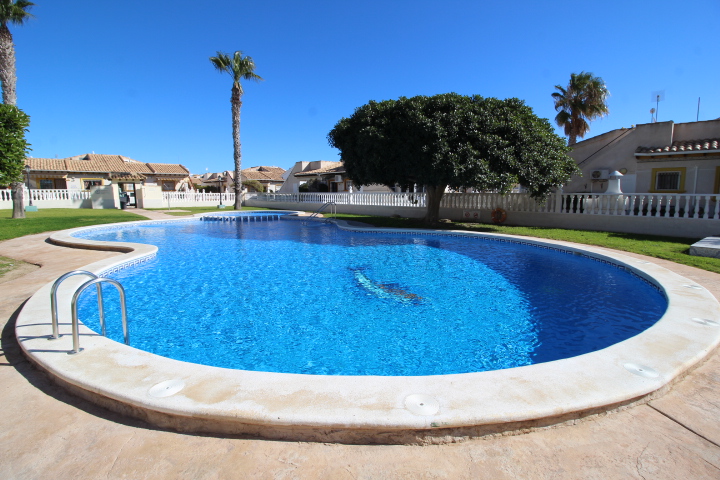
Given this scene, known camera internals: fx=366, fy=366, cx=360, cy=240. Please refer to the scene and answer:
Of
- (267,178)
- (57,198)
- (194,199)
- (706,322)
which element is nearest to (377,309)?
(706,322)

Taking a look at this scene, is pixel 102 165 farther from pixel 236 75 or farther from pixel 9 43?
pixel 9 43

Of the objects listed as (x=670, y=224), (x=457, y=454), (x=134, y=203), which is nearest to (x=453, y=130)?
(x=670, y=224)

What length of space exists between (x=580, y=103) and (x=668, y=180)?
11.9 metres

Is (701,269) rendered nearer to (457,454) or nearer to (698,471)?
(698,471)

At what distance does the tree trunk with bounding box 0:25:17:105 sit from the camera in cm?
1792

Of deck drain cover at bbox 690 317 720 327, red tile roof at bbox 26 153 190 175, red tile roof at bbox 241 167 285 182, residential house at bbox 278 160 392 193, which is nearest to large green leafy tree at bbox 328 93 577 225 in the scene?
deck drain cover at bbox 690 317 720 327

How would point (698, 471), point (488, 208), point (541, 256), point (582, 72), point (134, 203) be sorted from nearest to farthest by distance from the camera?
point (698, 471) → point (541, 256) → point (488, 208) → point (582, 72) → point (134, 203)

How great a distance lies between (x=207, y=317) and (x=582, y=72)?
99.8 ft

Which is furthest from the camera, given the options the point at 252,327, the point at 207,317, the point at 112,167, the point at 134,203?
the point at 112,167

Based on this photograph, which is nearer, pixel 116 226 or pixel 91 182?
pixel 116 226

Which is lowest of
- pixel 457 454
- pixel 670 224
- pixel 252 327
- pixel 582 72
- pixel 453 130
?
pixel 252 327

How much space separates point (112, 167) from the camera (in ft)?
128

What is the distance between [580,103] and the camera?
26484 mm

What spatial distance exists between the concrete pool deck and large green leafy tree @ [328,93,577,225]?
11.3m
